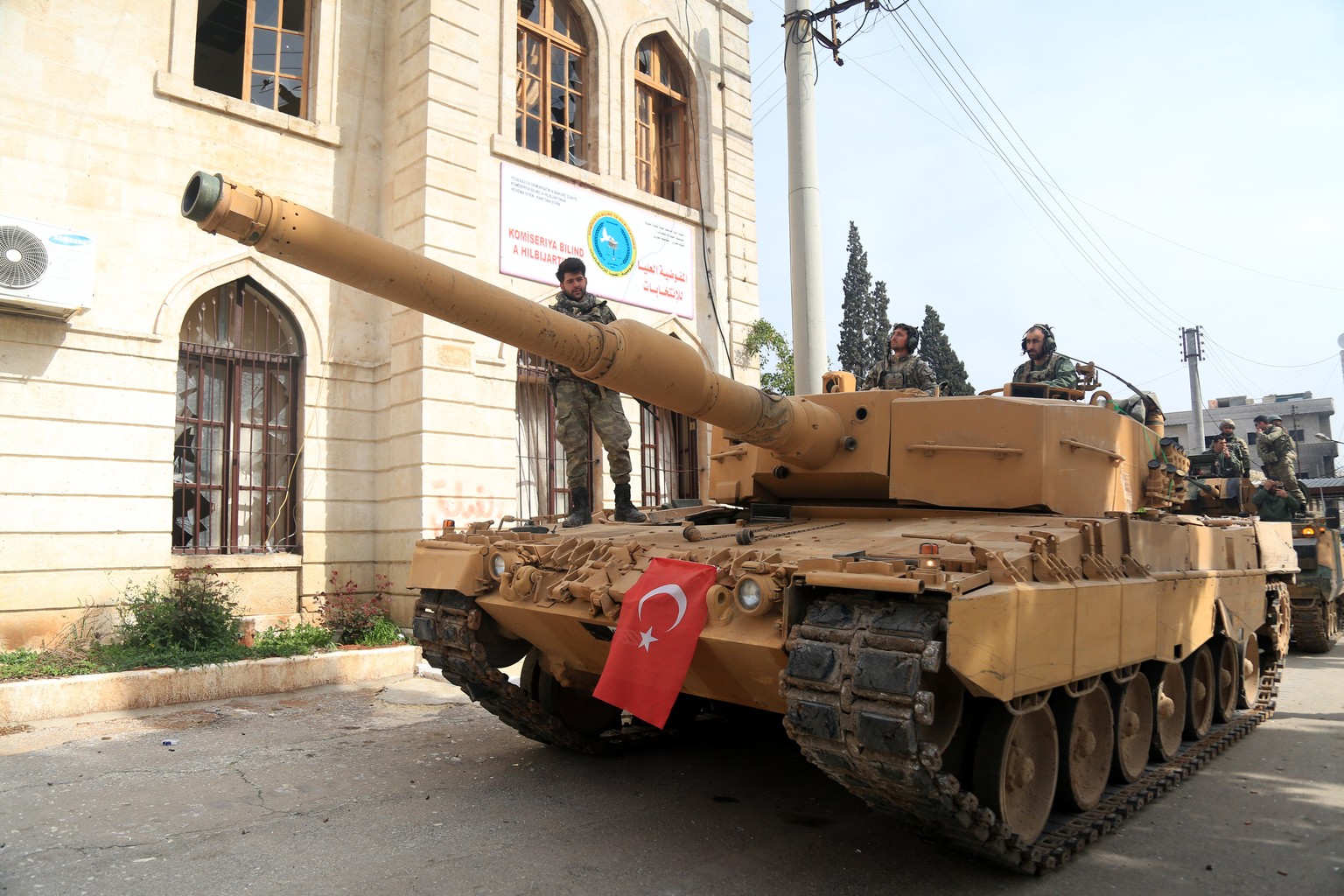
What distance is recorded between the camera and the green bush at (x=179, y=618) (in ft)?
27.6

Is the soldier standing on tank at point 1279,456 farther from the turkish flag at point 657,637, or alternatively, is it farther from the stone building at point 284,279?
the turkish flag at point 657,637

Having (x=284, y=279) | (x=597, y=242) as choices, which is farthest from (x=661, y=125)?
(x=284, y=279)

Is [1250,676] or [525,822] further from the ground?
[1250,676]

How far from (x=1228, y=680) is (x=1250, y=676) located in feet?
2.59

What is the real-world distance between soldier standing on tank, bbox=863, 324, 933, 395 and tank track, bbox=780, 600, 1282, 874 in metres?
3.44

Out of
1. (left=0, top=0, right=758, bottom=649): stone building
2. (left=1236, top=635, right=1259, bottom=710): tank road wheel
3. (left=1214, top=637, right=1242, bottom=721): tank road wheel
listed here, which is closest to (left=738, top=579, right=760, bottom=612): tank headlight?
(left=1214, top=637, right=1242, bottom=721): tank road wheel

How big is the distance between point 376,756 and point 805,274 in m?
8.71

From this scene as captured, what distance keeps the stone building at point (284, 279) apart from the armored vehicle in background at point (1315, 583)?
8.13 m

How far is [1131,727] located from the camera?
568 cm

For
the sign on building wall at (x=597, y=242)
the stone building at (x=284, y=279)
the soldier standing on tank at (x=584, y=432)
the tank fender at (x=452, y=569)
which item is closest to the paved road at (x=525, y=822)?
the tank fender at (x=452, y=569)

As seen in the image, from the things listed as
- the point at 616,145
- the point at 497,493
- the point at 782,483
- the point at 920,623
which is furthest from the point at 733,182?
the point at 920,623

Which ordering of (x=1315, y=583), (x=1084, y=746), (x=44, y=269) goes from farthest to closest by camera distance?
(x=1315, y=583), (x=44, y=269), (x=1084, y=746)

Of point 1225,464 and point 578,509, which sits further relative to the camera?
point 1225,464

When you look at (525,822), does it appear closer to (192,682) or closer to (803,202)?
(192,682)
